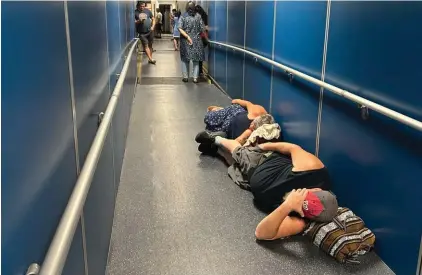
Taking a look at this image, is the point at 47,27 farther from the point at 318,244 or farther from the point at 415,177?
the point at 318,244

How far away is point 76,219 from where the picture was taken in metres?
0.98

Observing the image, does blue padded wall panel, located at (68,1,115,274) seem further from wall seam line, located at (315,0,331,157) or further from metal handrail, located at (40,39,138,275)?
wall seam line, located at (315,0,331,157)

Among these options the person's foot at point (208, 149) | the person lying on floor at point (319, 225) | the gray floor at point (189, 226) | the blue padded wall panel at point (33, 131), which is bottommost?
the gray floor at point (189, 226)

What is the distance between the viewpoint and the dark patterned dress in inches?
305

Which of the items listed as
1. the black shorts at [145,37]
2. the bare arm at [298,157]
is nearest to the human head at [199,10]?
the black shorts at [145,37]

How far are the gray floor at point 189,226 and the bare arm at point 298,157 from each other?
368 millimetres

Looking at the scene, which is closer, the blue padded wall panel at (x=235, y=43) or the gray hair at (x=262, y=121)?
the gray hair at (x=262, y=121)

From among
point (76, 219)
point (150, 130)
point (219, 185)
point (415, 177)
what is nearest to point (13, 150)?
point (76, 219)

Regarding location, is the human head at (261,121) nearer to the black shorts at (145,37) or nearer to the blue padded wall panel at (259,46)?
the blue padded wall panel at (259,46)

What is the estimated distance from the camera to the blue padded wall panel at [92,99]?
1389 millimetres

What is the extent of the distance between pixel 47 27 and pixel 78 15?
480mm

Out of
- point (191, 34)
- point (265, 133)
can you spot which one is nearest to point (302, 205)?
point (265, 133)

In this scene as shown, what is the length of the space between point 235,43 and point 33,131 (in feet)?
17.1

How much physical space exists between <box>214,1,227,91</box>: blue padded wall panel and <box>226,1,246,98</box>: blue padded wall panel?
0.32 metres
